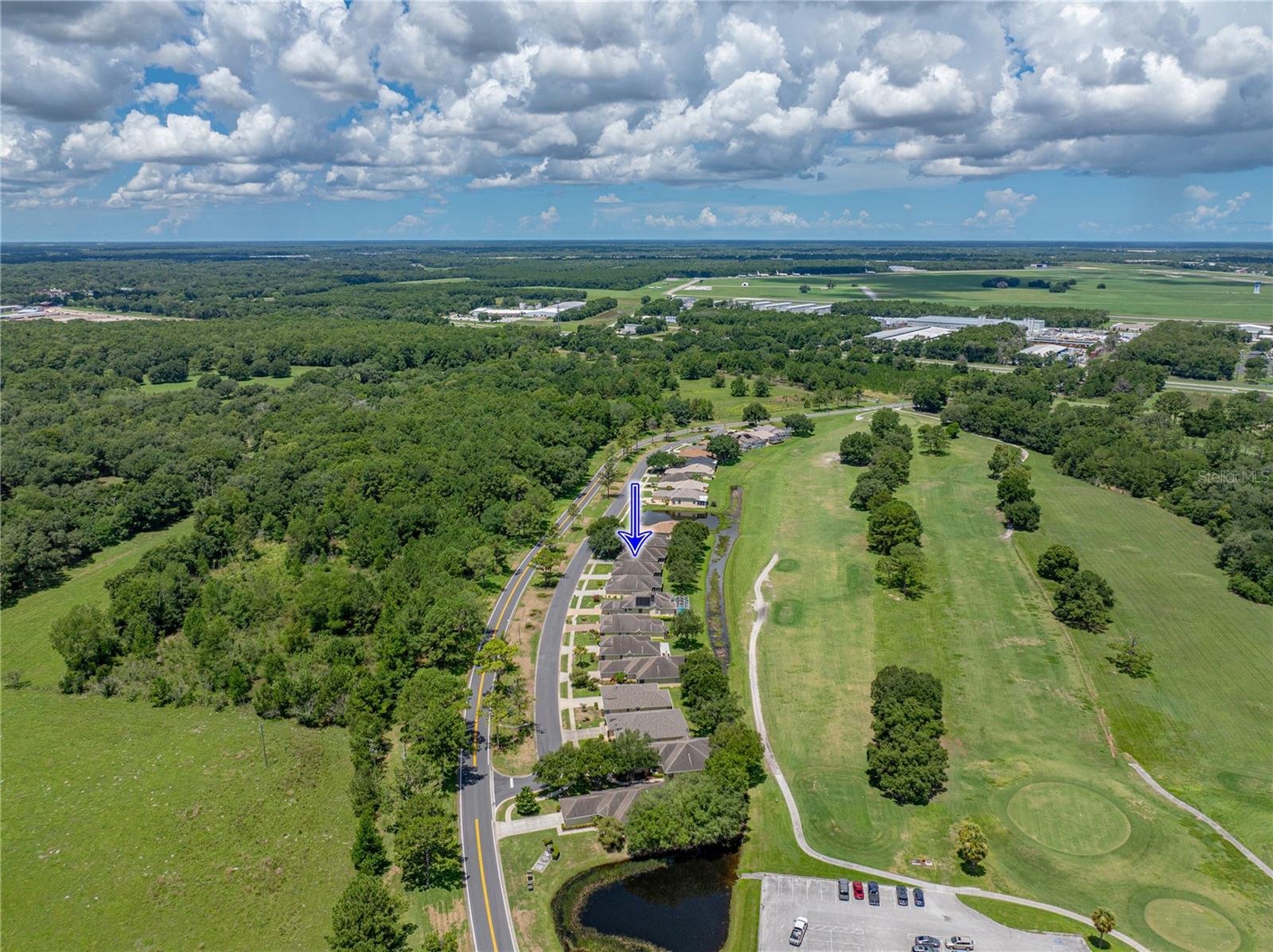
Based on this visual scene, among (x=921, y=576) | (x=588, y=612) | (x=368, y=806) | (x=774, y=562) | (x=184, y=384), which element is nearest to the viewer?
(x=368, y=806)

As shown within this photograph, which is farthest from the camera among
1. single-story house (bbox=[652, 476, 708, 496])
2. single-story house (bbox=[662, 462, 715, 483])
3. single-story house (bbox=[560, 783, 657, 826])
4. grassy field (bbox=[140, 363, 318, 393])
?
grassy field (bbox=[140, 363, 318, 393])

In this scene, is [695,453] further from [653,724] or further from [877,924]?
[877,924]

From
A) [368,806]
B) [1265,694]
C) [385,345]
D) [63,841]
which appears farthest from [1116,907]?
[385,345]

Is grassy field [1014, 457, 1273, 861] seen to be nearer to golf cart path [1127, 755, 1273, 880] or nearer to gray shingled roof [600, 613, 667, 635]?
golf cart path [1127, 755, 1273, 880]

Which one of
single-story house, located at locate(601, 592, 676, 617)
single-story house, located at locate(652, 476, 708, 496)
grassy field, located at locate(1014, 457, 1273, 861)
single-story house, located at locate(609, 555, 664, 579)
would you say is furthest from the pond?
single-story house, located at locate(652, 476, 708, 496)

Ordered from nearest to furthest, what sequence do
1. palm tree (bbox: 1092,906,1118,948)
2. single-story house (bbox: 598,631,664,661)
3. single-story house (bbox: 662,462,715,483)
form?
palm tree (bbox: 1092,906,1118,948) < single-story house (bbox: 598,631,664,661) < single-story house (bbox: 662,462,715,483)

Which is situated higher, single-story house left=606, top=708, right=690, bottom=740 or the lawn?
single-story house left=606, top=708, right=690, bottom=740

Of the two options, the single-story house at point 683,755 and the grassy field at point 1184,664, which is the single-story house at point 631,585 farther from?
the grassy field at point 1184,664

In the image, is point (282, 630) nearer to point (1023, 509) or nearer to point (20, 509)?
point (20, 509)
